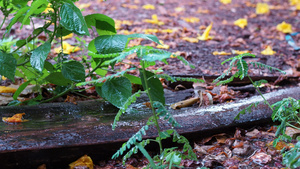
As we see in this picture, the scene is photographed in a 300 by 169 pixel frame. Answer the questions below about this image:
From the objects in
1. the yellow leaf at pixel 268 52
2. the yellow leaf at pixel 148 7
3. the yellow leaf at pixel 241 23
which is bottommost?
the yellow leaf at pixel 268 52

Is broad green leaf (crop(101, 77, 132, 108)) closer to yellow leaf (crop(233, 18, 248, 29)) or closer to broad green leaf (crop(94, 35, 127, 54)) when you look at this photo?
broad green leaf (crop(94, 35, 127, 54))

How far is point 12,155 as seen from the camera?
1.40 meters

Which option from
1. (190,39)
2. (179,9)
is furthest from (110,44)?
(179,9)

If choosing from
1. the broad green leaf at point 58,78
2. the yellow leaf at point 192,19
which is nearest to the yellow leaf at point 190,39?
the yellow leaf at point 192,19

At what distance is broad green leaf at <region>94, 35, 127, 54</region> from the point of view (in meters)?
1.63

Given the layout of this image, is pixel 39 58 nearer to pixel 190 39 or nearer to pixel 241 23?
pixel 190 39

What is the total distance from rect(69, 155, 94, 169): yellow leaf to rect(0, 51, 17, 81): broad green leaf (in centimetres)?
60

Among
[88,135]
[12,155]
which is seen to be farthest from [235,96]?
[12,155]

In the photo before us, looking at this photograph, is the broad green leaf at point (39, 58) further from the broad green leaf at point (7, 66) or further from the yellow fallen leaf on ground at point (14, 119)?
the yellow fallen leaf on ground at point (14, 119)

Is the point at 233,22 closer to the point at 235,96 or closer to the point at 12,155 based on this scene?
the point at 235,96

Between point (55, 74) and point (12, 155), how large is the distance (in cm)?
66

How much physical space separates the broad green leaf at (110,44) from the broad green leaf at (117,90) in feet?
0.78

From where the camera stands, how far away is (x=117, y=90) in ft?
5.97

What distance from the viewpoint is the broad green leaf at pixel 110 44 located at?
1.63 metres
